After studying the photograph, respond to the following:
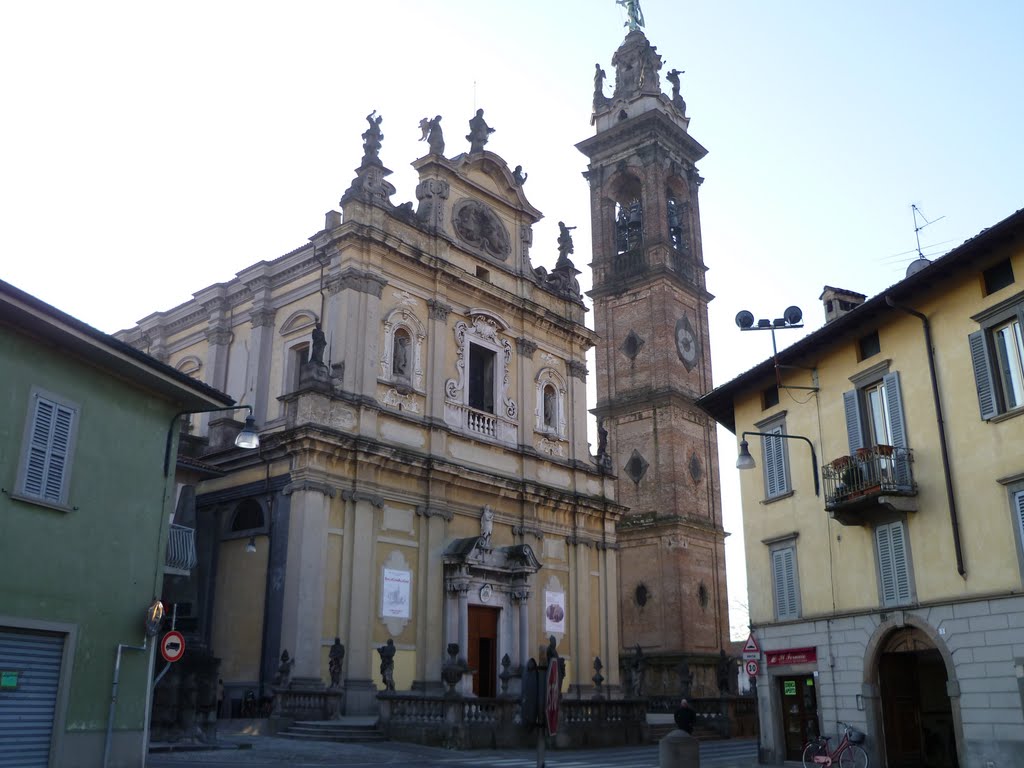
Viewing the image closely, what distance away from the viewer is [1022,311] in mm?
15758

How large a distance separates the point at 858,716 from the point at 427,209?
65.6 feet

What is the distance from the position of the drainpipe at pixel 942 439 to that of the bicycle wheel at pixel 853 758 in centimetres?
367

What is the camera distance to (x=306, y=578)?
2516 cm

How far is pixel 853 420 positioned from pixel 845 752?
6153 mm

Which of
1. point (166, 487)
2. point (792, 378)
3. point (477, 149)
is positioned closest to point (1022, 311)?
point (792, 378)

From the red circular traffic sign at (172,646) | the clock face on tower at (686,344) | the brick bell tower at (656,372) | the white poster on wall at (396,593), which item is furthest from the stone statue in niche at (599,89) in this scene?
the red circular traffic sign at (172,646)

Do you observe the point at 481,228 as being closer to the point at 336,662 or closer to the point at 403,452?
the point at 403,452

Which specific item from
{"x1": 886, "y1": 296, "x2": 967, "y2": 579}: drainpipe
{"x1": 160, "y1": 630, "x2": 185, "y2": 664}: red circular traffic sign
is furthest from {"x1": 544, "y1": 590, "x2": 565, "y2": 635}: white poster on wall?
{"x1": 160, "y1": 630, "x2": 185, "y2": 664}: red circular traffic sign

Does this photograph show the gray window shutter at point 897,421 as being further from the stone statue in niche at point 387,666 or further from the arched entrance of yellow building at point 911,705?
the stone statue in niche at point 387,666

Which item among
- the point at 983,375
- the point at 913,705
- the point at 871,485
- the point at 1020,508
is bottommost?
the point at 913,705

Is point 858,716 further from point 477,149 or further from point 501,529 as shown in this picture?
point 477,149

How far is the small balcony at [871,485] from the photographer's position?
1759cm

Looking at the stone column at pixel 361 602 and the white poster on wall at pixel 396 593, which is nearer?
the stone column at pixel 361 602

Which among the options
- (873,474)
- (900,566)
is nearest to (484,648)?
(900,566)
